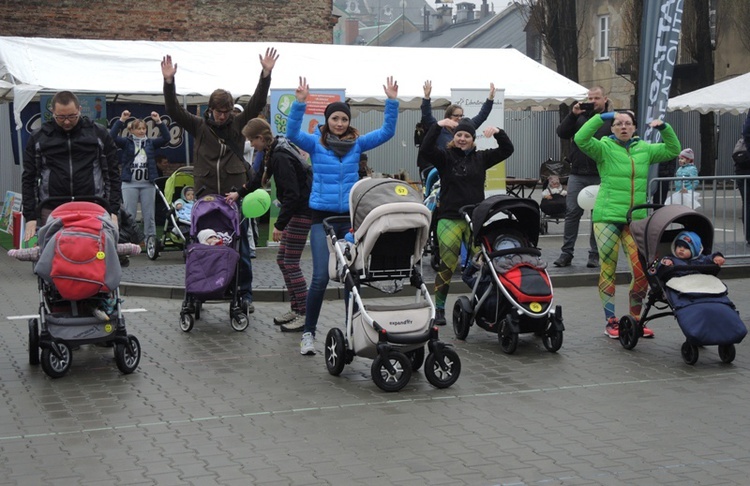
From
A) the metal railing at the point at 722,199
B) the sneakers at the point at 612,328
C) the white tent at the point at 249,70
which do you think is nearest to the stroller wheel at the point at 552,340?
the sneakers at the point at 612,328

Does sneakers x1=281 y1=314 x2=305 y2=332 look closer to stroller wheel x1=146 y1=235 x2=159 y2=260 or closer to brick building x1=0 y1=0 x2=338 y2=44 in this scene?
stroller wheel x1=146 y1=235 x2=159 y2=260

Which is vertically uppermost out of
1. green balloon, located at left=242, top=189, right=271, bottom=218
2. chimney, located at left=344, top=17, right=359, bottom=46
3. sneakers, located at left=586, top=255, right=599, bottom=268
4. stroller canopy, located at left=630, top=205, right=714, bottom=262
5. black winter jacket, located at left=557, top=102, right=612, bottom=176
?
chimney, located at left=344, top=17, right=359, bottom=46

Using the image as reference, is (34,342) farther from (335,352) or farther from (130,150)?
(130,150)

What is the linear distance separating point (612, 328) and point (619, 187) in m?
1.25

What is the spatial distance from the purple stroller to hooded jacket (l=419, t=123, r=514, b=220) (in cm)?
189

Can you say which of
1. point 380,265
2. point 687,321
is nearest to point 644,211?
point 687,321

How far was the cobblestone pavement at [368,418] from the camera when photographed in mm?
6066

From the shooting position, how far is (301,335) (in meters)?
10.3

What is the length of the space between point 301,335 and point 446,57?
41.8 ft

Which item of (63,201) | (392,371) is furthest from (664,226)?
(63,201)

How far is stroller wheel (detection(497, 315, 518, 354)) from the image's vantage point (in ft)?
30.4

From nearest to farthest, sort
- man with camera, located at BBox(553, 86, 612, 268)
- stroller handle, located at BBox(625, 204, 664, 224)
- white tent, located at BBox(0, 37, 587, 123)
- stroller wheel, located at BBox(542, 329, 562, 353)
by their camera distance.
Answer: stroller wheel, located at BBox(542, 329, 562, 353) < stroller handle, located at BBox(625, 204, 664, 224) < man with camera, located at BBox(553, 86, 612, 268) < white tent, located at BBox(0, 37, 587, 123)

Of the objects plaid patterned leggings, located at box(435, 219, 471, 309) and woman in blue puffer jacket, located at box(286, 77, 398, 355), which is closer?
woman in blue puffer jacket, located at box(286, 77, 398, 355)

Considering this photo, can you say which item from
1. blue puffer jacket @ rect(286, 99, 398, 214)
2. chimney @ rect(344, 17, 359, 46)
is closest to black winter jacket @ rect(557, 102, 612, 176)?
blue puffer jacket @ rect(286, 99, 398, 214)
